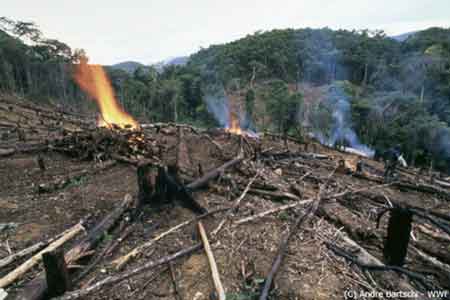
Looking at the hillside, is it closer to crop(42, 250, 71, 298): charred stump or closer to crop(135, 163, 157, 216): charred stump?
crop(135, 163, 157, 216): charred stump

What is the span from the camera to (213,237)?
3777 millimetres

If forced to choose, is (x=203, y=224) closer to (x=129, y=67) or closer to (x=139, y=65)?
(x=139, y=65)

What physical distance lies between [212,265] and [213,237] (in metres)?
0.75

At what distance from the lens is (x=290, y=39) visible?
61.2 m

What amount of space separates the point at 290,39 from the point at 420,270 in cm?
6770

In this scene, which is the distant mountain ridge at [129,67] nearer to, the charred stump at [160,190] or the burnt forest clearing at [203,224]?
the burnt forest clearing at [203,224]

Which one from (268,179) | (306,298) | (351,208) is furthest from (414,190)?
(306,298)

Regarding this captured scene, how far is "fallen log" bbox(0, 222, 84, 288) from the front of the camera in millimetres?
2694

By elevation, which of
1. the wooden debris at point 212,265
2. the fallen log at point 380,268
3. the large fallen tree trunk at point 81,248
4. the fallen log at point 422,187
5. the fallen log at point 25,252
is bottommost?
the fallen log at point 422,187

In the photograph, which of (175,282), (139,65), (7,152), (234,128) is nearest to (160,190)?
(175,282)

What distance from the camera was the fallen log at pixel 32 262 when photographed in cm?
269

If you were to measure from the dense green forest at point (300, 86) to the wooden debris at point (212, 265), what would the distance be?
68.9ft

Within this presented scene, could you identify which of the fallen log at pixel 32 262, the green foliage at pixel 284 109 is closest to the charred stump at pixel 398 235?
the fallen log at pixel 32 262

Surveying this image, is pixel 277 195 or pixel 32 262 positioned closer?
pixel 32 262
